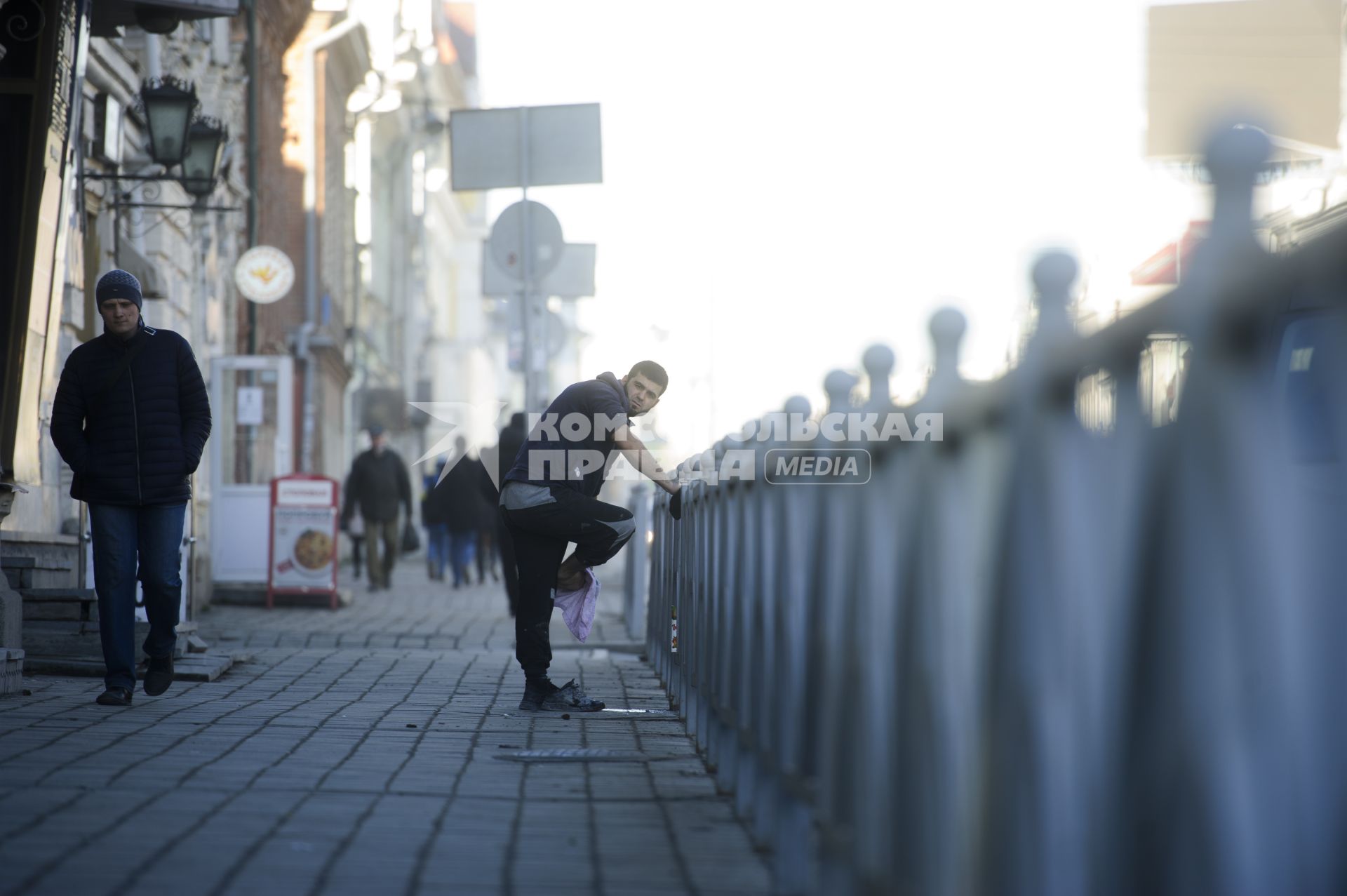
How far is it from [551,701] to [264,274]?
14303mm

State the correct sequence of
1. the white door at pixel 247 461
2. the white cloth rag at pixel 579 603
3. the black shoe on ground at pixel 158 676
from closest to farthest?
the black shoe on ground at pixel 158 676 → the white cloth rag at pixel 579 603 → the white door at pixel 247 461

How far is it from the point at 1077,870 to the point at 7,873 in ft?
8.96

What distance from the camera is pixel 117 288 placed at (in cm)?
838

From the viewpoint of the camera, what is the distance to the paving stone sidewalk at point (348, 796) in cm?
434

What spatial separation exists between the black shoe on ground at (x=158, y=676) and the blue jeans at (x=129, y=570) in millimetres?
103

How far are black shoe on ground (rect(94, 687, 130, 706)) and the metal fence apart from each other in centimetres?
533

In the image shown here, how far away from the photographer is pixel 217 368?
20.4 metres

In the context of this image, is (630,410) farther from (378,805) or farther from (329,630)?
(329,630)

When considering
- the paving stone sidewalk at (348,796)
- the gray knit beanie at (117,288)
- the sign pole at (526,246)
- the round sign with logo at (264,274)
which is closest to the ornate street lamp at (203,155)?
the sign pole at (526,246)

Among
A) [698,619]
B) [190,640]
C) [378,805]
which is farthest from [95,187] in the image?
[378,805]

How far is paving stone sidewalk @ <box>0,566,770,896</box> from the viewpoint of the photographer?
4.34 m

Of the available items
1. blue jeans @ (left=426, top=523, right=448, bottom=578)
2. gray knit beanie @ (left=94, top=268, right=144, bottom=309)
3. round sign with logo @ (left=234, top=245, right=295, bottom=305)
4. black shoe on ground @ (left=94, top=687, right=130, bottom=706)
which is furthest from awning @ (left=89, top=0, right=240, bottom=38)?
blue jeans @ (left=426, top=523, right=448, bottom=578)

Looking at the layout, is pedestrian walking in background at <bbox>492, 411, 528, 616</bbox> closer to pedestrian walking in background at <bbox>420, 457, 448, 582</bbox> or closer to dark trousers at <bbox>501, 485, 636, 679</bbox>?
dark trousers at <bbox>501, 485, 636, 679</bbox>

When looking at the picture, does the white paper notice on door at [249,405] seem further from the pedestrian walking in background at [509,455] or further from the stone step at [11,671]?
the stone step at [11,671]
